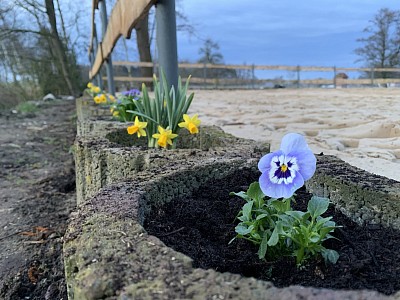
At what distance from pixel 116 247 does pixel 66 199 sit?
2.13 m

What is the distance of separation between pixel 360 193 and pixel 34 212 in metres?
1.94

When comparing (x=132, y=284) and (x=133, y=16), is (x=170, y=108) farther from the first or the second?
(x=132, y=284)

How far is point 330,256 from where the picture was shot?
0.80 m

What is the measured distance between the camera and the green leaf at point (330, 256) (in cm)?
79

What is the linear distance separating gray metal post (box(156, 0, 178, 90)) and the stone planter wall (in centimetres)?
50

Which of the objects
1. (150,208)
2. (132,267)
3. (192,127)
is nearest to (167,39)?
(192,127)

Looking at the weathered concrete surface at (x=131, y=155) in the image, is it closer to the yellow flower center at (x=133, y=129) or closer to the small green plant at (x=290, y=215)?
the yellow flower center at (x=133, y=129)

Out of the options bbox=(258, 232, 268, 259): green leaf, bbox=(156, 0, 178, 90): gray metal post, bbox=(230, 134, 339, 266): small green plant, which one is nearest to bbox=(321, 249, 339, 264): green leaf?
bbox=(230, 134, 339, 266): small green plant

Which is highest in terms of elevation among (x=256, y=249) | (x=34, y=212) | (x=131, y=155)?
(x=131, y=155)

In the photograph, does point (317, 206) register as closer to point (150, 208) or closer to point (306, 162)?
point (306, 162)

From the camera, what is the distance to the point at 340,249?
87 centimetres

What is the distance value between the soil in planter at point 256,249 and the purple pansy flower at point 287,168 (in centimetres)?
14

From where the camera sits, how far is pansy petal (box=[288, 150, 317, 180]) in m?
0.85

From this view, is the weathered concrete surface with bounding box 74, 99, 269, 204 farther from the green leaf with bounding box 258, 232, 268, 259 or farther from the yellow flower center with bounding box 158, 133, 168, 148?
the green leaf with bounding box 258, 232, 268, 259
